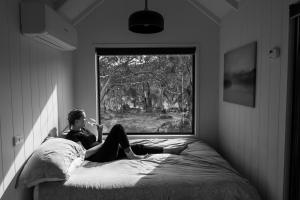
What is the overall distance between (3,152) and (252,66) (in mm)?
2243

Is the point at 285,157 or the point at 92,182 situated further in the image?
the point at 92,182

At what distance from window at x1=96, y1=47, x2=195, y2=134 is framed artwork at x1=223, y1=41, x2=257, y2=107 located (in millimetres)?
749

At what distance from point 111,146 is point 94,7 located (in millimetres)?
2083

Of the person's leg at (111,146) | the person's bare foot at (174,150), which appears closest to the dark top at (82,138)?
the person's leg at (111,146)

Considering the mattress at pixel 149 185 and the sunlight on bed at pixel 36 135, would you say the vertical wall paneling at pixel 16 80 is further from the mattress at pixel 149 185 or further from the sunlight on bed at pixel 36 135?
the mattress at pixel 149 185

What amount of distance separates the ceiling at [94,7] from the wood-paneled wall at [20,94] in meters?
0.56

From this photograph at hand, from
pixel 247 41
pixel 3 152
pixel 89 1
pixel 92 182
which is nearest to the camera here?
pixel 3 152

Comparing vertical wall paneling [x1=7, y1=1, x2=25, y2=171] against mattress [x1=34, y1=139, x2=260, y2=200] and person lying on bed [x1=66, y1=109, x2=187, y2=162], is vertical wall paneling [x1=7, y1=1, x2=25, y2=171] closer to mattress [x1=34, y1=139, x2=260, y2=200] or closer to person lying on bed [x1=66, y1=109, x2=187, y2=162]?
mattress [x1=34, y1=139, x2=260, y2=200]

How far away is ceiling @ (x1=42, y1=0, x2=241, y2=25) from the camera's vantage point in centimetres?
294

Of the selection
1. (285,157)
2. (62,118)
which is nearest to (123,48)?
(62,118)

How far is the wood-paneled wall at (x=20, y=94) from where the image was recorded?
1813 mm

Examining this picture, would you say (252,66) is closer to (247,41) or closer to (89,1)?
(247,41)

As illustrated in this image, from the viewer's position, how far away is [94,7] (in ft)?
12.0

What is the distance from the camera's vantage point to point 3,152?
1773 millimetres
